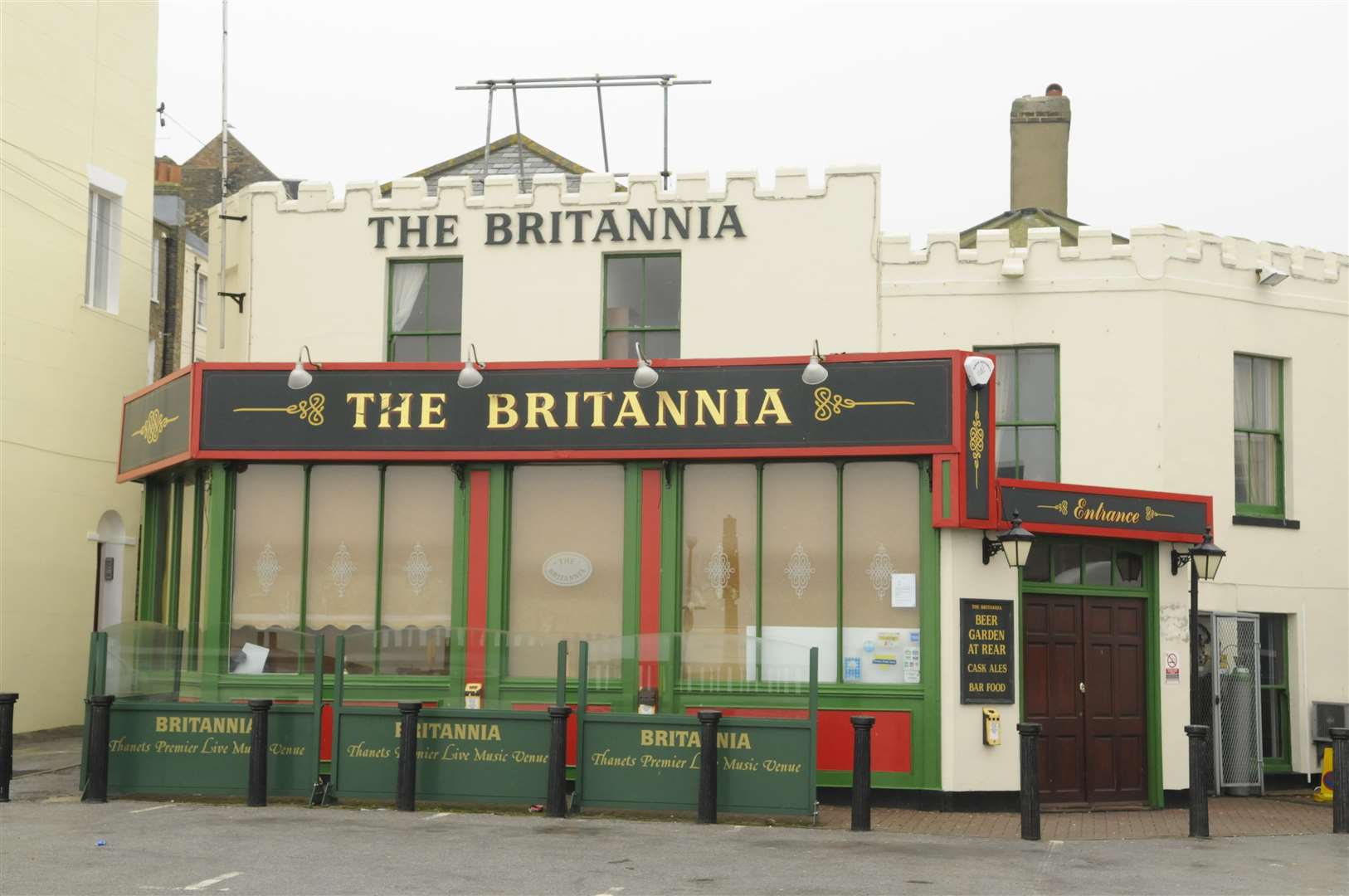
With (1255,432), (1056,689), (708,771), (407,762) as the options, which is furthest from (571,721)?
(1255,432)

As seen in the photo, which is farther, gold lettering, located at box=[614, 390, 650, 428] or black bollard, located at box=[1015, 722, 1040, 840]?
gold lettering, located at box=[614, 390, 650, 428]

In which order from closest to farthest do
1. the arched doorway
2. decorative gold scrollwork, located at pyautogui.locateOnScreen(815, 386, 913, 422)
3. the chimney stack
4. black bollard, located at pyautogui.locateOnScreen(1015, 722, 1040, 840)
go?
black bollard, located at pyautogui.locateOnScreen(1015, 722, 1040, 840) < decorative gold scrollwork, located at pyautogui.locateOnScreen(815, 386, 913, 422) < the chimney stack < the arched doorway

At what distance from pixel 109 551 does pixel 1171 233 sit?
16119mm

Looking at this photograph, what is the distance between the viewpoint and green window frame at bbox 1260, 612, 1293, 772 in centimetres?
1902

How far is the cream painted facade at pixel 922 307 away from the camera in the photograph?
60.6 ft

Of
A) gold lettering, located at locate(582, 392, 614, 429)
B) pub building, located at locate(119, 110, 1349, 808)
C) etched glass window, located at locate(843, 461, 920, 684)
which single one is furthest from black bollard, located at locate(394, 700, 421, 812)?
etched glass window, located at locate(843, 461, 920, 684)

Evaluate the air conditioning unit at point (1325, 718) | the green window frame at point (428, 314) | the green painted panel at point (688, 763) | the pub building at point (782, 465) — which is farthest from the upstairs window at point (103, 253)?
the air conditioning unit at point (1325, 718)

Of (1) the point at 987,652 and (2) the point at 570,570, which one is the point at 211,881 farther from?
(1) the point at 987,652

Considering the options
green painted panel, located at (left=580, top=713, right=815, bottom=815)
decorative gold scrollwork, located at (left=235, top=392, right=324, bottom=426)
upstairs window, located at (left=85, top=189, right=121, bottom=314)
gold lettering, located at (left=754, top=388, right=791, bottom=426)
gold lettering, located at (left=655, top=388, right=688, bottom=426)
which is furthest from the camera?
upstairs window, located at (left=85, top=189, right=121, bottom=314)

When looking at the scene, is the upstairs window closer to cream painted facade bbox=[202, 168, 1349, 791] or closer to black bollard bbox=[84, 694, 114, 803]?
cream painted facade bbox=[202, 168, 1349, 791]

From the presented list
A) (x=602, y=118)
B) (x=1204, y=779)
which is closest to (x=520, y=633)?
(x=1204, y=779)

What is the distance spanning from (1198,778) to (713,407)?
581cm

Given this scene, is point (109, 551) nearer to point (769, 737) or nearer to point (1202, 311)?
point (769, 737)

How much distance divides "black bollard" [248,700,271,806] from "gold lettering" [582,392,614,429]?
14.0 ft
